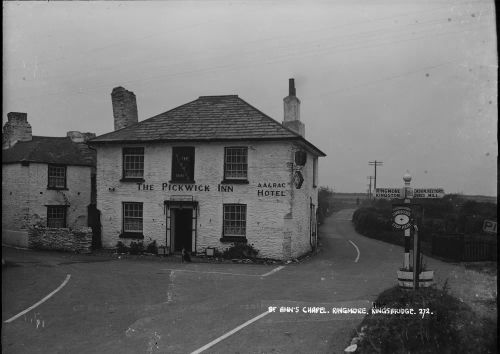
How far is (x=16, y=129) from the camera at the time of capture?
2403 cm

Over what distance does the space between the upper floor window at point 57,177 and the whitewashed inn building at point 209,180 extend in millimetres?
4696

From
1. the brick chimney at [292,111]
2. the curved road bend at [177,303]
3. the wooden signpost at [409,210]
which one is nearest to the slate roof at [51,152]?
the curved road bend at [177,303]

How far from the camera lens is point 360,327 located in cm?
766

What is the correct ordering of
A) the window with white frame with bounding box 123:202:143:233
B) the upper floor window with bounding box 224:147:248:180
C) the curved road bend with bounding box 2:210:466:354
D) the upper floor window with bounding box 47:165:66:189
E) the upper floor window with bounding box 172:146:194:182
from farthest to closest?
1. the upper floor window with bounding box 47:165:66:189
2. the window with white frame with bounding box 123:202:143:233
3. the upper floor window with bounding box 172:146:194:182
4. the upper floor window with bounding box 224:147:248:180
5. the curved road bend with bounding box 2:210:466:354

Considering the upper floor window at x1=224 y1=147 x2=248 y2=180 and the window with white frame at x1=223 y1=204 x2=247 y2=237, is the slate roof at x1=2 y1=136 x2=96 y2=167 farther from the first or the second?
the window with white frame at x1=223 y1=204 x2=247 y2=237

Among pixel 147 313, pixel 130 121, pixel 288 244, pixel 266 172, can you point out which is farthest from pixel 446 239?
pixel 130 121

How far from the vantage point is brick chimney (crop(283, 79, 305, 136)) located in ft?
68.1

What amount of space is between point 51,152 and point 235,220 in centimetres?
1223

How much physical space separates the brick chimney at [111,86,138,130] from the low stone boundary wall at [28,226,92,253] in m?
5.82

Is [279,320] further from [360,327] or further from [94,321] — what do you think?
[94,321]

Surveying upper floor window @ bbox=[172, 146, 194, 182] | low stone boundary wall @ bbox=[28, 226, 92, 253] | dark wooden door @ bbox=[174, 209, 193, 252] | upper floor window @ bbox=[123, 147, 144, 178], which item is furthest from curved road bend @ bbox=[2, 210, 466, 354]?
upper floor window @ bbox=[123, 147, 144, 178]

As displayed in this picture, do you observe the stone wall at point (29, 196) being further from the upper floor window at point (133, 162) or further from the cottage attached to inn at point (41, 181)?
the upper floor window at point (133, 162)

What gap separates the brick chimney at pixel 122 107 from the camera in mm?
22156

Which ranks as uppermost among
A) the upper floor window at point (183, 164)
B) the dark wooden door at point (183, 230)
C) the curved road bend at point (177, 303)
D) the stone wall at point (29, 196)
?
the upper floor window at point (183, 164)
